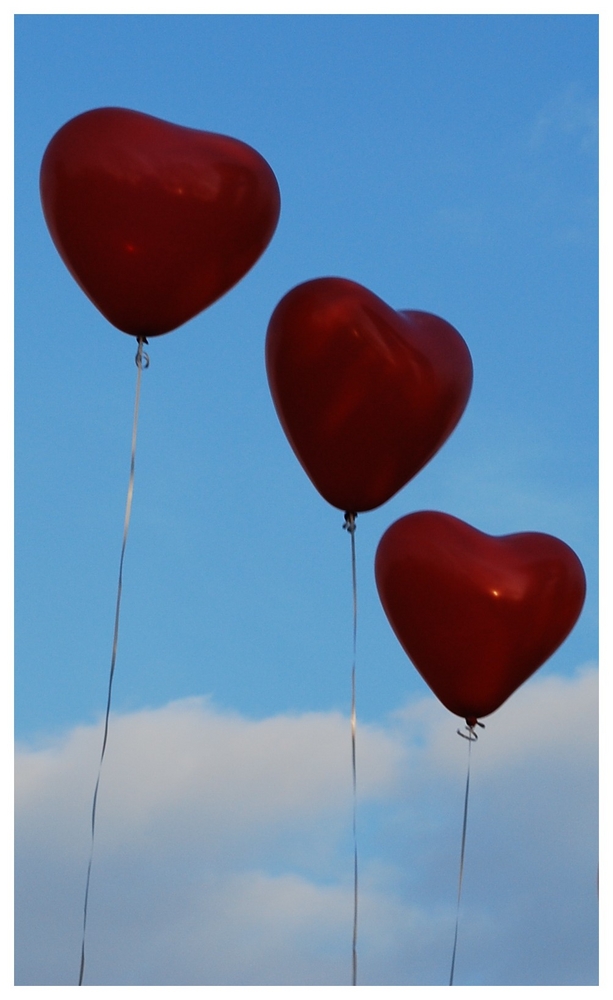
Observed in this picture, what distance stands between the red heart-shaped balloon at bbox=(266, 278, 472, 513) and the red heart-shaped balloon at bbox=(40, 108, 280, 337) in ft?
1.03

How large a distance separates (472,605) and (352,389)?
873mm

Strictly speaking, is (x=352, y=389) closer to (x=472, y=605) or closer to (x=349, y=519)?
(x=349, y=519)

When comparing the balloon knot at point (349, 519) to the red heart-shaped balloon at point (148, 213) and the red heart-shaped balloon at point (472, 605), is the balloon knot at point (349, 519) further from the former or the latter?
the red heart-shaped balloon at point (148, 213)

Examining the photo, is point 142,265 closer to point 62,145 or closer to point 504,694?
point 62,145

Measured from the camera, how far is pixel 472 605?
5.18m

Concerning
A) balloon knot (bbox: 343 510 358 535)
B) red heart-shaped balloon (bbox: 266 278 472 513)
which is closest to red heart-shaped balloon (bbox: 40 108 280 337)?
red heart-shaped balloon (bbox: 266 278 472 513)

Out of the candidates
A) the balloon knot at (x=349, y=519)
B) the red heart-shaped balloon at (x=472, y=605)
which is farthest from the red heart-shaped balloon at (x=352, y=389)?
the red heart-shaped balloon at (x=472, y=605)

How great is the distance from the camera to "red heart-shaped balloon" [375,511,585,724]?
516cm

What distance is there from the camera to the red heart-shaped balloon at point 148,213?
4906 millimetres

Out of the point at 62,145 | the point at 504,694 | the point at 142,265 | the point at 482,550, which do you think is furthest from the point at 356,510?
the point at 62,145

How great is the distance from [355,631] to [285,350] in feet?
3.45

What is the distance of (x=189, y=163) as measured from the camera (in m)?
5.05

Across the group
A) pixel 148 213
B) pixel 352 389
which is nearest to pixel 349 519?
pixel 352 389

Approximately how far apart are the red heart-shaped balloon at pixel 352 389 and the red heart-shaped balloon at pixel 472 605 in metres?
0.26
